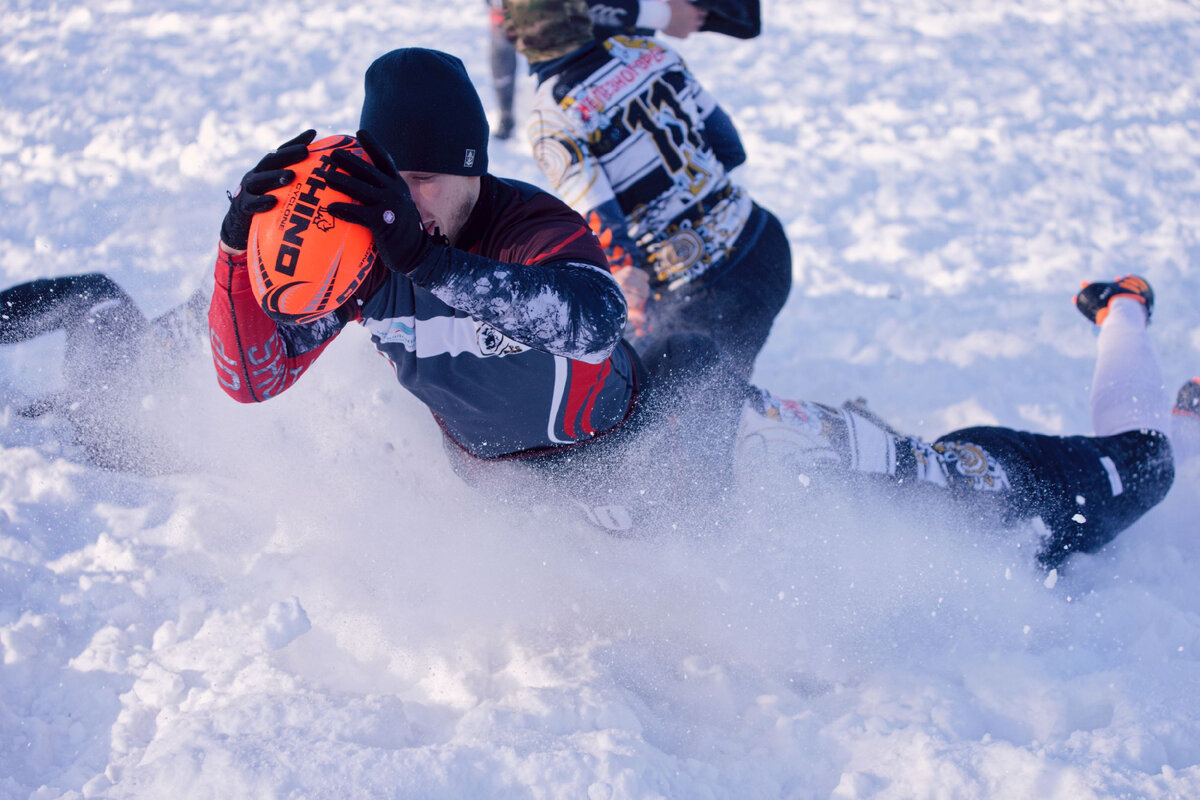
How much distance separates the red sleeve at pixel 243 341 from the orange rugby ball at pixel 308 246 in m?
0.29

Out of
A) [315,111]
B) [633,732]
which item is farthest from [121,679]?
[315,111]

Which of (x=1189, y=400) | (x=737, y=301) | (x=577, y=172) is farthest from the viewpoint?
(x=1189, y=400)

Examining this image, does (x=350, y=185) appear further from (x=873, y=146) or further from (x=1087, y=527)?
(x=873, y=146)

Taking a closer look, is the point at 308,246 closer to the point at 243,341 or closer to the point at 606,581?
the point at 243,341

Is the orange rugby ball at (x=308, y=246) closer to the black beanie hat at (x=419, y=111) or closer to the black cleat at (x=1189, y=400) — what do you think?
the black beanie hat at (x=419, y=111)

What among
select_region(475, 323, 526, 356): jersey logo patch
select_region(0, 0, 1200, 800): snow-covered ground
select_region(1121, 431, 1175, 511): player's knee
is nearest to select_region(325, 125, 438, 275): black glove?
select_region(475, 323, 526, 356): jersey logo patch

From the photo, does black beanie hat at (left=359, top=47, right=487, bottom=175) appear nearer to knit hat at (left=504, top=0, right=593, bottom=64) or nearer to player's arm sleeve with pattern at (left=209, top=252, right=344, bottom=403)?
player's arm sleeve with pattern at (left=209, top=252, right=344, bottom=403)

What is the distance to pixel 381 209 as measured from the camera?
4.56 ft

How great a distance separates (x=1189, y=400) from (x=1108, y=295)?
0.55m

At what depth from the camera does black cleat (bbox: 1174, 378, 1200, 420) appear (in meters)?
3.26

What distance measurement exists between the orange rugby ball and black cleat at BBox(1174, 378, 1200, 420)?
329 cm

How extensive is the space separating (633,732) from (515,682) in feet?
1.35

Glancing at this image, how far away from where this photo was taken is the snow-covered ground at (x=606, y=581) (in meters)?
1.85

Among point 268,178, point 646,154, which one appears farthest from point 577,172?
point 268,178
